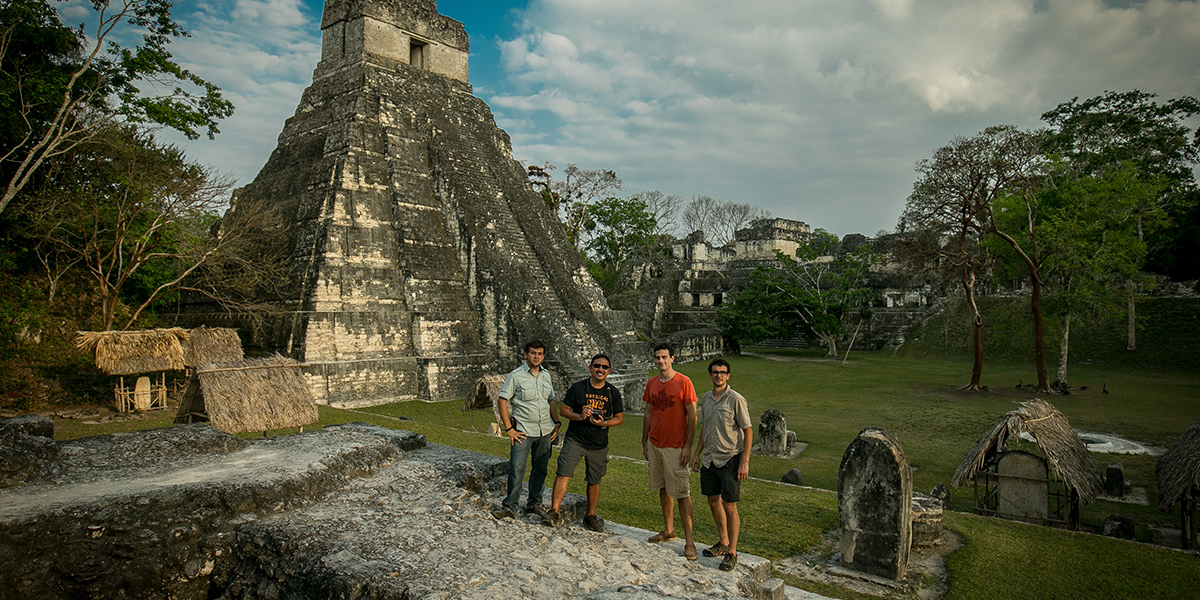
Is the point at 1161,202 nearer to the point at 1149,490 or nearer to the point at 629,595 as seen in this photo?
the point at 1149,490

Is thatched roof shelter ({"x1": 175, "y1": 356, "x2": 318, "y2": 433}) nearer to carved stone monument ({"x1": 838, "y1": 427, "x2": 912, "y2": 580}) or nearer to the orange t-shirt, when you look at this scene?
the orange t-shirt

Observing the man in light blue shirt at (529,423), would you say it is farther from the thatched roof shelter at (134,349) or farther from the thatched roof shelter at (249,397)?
the thatched roof shelter at (134,349)

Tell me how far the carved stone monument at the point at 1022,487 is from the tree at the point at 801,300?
717 inches

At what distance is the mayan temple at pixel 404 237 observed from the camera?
12.6 meters

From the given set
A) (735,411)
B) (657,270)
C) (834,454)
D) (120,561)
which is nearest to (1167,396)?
(834,454)

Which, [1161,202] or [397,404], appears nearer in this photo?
[397,404]

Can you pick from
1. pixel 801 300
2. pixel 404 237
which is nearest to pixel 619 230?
pixel 801 300

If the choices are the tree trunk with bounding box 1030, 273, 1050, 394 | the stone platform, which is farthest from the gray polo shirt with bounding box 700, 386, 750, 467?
the tree trunk with bounding box 1030, 273, 1050, 394

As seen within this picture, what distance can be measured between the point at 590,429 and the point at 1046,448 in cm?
513

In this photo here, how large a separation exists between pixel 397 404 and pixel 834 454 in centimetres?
823

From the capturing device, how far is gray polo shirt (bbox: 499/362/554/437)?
15.5 ft

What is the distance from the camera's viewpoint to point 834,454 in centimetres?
985

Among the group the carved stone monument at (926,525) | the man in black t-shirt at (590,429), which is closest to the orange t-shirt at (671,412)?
the man in black t-shirt at (590,429)

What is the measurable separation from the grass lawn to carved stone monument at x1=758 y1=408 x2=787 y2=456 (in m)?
0.33
